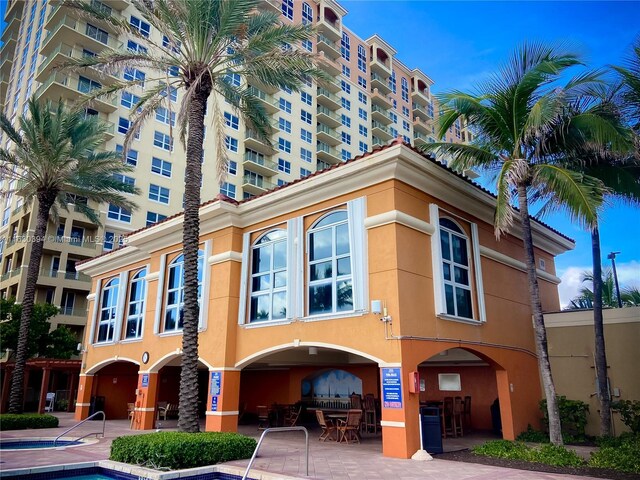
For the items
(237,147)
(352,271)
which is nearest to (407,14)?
(352,271)

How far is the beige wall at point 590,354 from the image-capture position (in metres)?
14.6

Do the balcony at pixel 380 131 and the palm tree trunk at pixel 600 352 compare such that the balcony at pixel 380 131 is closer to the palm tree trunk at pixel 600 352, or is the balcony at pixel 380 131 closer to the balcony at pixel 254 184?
the balcony at pixel 254 184

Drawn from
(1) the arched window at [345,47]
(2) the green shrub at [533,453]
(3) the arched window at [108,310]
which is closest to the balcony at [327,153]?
(1) the arched window at [345,47]

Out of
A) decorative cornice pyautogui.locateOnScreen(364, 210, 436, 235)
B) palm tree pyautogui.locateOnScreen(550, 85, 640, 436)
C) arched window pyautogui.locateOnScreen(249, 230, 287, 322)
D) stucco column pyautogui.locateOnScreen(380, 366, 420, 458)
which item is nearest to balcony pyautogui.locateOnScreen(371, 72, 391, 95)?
palm tree pyautogui.locateOnScreen(550, 85, 640, 436)

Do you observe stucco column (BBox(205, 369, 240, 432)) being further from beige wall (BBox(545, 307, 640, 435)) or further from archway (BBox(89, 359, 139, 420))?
beige wall (BBox(545, 307, 640, 435))

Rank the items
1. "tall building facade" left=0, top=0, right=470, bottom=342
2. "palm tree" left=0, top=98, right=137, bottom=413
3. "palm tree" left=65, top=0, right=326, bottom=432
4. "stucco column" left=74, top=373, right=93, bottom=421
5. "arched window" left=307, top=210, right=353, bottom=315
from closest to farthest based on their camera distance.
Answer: "palm tree" left=65, top=0, right=326, bottom=432, "arched window" left=307, top=210, right=353, bottom=315, "palm tree" left=0, top=98, right=137, bottom=413, "stucco column" left=74, top=373, right=93, bottom=421, "tall building facade" left=0, top=0, right=470, bottom=342

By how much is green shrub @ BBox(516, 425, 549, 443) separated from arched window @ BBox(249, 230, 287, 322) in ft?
24.7

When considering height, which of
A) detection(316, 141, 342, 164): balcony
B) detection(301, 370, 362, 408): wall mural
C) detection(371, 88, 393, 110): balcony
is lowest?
detection(301, 370, 362, 408): wall mural

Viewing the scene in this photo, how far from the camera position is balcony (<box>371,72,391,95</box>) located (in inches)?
2395

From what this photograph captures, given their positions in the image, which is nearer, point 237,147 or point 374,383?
point 374,383

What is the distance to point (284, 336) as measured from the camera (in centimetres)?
1406

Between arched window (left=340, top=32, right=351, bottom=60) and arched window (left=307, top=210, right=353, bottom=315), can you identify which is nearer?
arched window (left=307, top=210, right=353, bottom=315)

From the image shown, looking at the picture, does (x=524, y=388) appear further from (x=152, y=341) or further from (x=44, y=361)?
(x=44, y=361)

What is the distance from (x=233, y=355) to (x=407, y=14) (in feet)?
44.3
